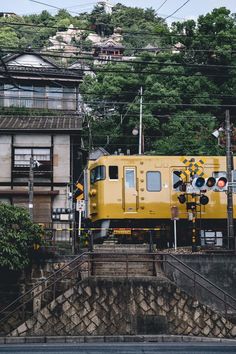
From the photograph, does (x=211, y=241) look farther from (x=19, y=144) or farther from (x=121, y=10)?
(x=121, y=10)

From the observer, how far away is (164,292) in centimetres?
1992

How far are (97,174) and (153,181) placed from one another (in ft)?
8.36

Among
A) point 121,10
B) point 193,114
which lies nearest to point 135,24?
point 121,10

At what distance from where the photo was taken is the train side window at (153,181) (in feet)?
87.1

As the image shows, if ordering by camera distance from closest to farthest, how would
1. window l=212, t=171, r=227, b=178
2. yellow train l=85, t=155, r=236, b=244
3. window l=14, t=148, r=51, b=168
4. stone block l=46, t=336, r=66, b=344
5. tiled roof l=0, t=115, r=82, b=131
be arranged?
stone block l=46, t=336, r=66, b=344, yellow train l=85, t=155, r=236, b=244, window l=212, t=171, r=227, b=178, window l=14, t=148, r=51, b=168, tiled roof l=0, t=115, r=82, b=131

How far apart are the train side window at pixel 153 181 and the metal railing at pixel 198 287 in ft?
16.9

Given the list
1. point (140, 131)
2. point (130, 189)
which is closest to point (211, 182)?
point (130, 189)

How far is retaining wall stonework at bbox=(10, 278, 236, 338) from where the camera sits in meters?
19.4

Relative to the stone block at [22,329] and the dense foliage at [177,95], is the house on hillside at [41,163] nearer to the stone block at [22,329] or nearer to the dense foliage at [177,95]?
the stone block at [22,329]

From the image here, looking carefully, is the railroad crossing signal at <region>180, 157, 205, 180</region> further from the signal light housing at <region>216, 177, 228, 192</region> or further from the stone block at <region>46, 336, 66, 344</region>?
the stone block at <region>46, 336, 66, 344</region>

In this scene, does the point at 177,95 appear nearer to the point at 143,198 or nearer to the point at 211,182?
the point at 143,198

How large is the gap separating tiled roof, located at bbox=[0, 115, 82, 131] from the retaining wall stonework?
523 inches

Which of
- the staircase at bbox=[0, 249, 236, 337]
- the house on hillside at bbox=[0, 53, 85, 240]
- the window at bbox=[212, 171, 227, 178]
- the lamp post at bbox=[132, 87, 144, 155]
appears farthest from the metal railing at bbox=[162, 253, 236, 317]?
the lamp post at bbox=[132, 87, 144, 155]

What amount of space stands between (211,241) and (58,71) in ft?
58.7
